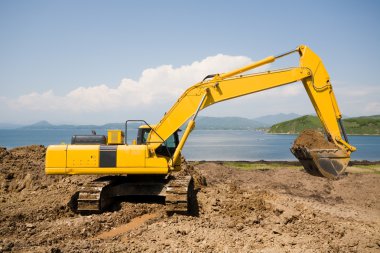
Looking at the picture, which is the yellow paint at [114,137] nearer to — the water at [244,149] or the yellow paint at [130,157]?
the yellow paint at [130,157]

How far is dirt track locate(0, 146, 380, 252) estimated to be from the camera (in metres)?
8.30

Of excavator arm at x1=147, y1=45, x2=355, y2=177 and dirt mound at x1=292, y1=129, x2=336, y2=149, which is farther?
dirt mound at x1=292, y1=129, x2=336, y2=149

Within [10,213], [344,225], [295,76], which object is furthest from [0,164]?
[344,225]

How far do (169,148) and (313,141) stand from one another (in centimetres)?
511

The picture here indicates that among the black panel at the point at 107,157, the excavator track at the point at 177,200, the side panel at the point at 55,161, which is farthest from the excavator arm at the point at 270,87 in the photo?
the side panel at the point at 55,161

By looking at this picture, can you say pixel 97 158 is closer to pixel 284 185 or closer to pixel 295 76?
pixel 295 76

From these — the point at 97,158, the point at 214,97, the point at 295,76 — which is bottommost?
the point at 97,158

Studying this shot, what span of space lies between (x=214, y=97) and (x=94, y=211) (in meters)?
5.07

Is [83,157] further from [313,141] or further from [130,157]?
[313,141]

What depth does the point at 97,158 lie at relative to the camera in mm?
10688

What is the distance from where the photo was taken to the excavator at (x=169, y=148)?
10633 mm

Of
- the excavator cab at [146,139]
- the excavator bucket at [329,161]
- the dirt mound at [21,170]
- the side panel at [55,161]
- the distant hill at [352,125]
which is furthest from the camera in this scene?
the distant hill at [352,125]

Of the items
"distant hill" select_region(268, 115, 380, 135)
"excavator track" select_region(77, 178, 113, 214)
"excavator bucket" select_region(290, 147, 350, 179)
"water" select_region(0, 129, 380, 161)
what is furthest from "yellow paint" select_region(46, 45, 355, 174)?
"distant hill" select_region(268, 115, 380, 135)

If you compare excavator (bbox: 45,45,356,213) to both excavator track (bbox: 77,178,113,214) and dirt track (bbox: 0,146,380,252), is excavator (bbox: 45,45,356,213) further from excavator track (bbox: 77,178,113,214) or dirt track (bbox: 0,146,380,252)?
dirt track (bbox: 0,146,380,252)
